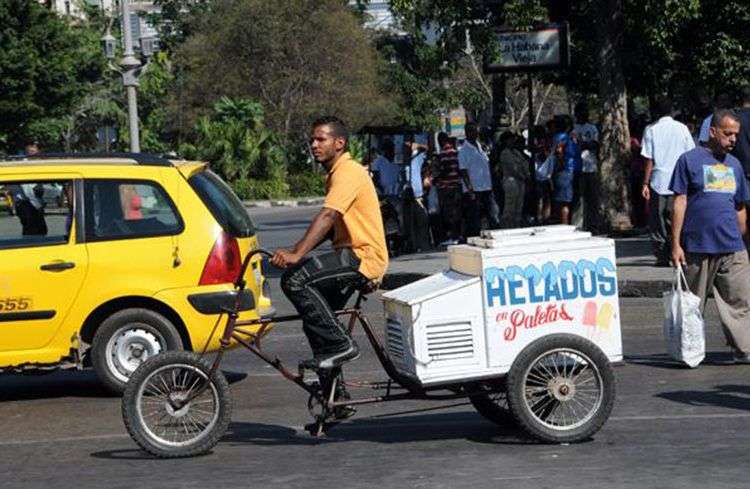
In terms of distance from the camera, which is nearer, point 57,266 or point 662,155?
point 57,266

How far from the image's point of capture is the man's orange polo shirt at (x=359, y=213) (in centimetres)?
852

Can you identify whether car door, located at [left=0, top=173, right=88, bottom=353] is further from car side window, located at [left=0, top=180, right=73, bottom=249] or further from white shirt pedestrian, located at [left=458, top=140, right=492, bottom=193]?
white shirt pedestrian, located at [left=458, top=140, right=492, bottom=193]

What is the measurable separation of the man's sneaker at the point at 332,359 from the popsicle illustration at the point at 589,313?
1.25 metres

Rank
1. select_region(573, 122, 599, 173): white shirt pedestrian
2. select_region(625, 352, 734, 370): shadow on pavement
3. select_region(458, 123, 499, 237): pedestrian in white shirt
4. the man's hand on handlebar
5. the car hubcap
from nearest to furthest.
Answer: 1. the man's hand on handlebar
2. the car hubcap
3. select_region(625, 352, 734, 370): shadow on pavement
4. select_region(458, 123, 499, 237): pedestrian in white shirt
5. select_region(573, 122, 599, 173): white shirt pedestrian

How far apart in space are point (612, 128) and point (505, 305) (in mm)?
15519

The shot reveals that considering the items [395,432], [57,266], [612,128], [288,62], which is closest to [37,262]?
[57,266]

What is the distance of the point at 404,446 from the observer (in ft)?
28.8

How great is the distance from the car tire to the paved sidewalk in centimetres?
678

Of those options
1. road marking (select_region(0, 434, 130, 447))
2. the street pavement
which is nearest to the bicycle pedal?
the street pavement

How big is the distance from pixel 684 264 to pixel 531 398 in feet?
10.7

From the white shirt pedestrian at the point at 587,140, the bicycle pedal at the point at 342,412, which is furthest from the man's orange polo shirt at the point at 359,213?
the white shirt pedestrian at the point at 587,140

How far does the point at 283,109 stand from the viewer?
212 ft

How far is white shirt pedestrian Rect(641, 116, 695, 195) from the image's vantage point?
16109 millimetres

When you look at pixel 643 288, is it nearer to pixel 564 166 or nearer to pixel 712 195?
pixel 712 195
